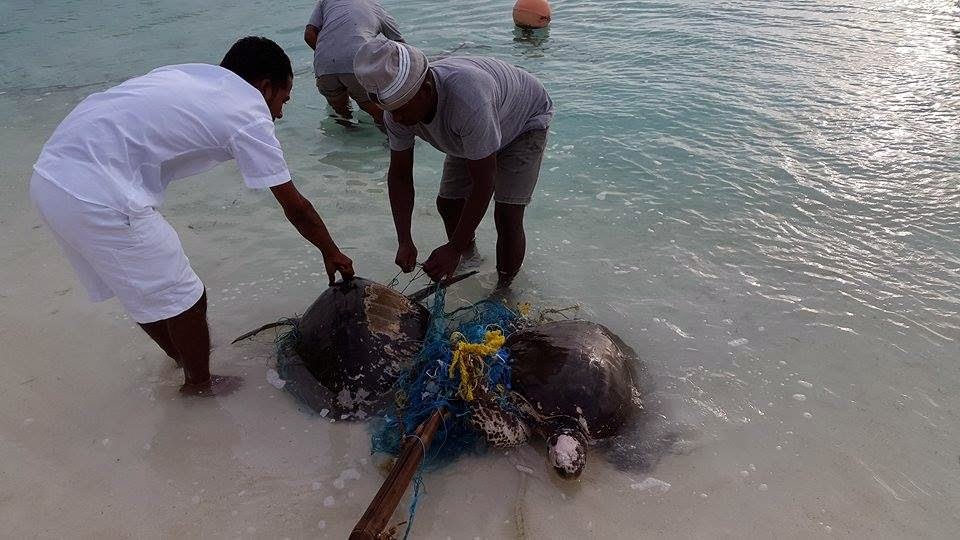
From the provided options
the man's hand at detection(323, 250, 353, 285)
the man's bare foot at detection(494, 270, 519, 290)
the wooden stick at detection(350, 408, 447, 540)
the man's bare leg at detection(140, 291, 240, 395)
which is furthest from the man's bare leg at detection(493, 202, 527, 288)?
the man's bare leg at detection(140, 291, 240, 395)

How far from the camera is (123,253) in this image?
7.58 feet

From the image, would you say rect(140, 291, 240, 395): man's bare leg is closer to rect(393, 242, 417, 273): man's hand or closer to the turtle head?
rect(393, 242, 417, 273): man's hand

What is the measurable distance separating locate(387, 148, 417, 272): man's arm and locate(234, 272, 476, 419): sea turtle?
0.21 meters

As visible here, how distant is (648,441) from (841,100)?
5208 mm

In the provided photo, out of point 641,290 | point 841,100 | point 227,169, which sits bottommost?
point 227,169

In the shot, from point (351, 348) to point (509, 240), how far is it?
1.23 meters

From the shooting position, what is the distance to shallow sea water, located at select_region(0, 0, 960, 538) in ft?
7.89

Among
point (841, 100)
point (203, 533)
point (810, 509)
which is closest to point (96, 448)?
point (203, 533)

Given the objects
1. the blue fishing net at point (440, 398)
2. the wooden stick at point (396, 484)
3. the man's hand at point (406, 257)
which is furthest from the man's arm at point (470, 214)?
the wooden stick at point (396, 484)

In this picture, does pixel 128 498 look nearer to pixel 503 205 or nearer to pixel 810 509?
pixel 503 205

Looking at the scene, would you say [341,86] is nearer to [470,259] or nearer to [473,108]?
[470,259]

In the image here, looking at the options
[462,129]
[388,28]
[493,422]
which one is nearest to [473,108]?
[462,129]

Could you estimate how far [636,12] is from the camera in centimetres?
960

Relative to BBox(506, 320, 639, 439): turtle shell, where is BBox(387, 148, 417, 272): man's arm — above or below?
above
